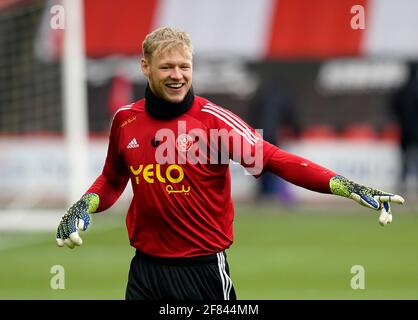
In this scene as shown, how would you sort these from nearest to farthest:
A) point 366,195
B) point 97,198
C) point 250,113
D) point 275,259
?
point 366,195 → point 97,198 → point 275,259 → point 250,113

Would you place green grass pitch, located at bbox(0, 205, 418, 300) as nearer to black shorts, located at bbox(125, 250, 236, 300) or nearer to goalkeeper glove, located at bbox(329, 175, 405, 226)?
black shorts, located at bbox(125, 250, 236, 300)

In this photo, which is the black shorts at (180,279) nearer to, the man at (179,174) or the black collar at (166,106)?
the man at (179,174)

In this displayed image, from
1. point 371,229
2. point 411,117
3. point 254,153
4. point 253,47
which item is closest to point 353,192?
point 254,153

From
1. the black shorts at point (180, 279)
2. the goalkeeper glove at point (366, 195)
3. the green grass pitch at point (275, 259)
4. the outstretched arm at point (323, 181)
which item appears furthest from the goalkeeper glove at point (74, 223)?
the green grass pitch at point (275, 259)

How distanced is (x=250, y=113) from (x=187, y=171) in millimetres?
15022

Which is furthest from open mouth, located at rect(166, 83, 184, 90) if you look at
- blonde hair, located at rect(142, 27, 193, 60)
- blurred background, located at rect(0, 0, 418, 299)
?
blurred background, located at rect(0, 0, 418, 299)

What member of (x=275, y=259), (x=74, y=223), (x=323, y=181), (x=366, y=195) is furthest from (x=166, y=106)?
(x=275, y=259)

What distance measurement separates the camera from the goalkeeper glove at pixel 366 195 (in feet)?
18.2

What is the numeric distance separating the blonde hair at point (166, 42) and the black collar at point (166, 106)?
0.23m

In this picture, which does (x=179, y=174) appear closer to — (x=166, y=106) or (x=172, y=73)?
(x=166, y=106)

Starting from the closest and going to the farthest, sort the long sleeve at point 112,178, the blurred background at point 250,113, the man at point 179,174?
the man at point 179,174 → the long sleeve at point 112,178 → the blurred background at point 250,113

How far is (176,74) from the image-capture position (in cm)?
575

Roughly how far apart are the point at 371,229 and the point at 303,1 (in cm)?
940

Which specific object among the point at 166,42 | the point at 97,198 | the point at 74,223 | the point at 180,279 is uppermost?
the point at 166,42
